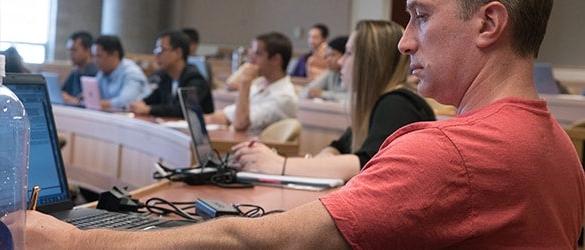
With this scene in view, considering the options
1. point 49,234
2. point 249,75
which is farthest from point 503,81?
point 249,75

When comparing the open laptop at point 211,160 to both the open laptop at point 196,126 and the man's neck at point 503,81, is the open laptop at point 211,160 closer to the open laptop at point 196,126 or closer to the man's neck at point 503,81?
the open laptop at point 196,126

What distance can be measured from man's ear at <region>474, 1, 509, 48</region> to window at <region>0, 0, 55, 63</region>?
36.3 ft

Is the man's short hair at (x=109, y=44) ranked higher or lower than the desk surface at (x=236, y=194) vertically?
lower

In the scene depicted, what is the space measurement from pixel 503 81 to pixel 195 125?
1.75m

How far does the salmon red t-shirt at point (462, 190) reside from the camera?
1039mm

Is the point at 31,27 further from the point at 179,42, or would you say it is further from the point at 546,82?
the point at 546,82

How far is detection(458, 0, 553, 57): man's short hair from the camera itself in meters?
1.16

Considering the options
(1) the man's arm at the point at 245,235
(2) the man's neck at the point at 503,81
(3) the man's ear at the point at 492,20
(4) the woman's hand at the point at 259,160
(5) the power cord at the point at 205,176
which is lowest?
(5) the power cord at the point at 205,176

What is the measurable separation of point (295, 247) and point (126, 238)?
9.4 inches

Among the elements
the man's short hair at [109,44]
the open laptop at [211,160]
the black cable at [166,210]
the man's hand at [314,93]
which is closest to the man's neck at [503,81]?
the black cable at [166,210]

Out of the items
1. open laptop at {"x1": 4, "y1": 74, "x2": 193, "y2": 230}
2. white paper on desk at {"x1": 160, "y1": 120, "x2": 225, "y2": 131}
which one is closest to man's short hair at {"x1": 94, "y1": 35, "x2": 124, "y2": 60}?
white paper on desk at {"x1": 160, "y1": 120, "x2": 225, "y2": 131}

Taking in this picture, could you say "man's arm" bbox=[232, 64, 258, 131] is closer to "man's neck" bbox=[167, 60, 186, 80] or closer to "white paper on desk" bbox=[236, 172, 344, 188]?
"man's neck" bbox=[167, 60, 186, 80]

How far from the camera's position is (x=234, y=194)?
2.18 m

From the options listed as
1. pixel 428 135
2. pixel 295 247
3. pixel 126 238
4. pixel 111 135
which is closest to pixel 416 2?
pixel 428 135
